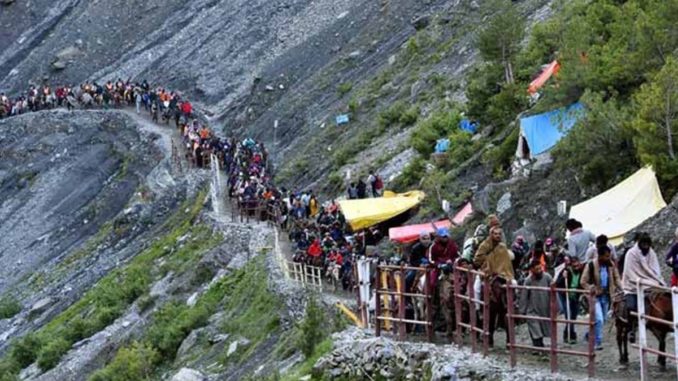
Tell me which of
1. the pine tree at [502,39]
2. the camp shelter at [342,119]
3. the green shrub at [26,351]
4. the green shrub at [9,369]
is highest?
the pine tree at [502,39]

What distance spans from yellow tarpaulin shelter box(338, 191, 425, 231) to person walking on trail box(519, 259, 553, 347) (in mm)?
20546

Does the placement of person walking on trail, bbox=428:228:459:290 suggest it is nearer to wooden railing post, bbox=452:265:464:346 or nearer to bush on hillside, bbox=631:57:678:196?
wooden railing post, bbox=452:265:464:346

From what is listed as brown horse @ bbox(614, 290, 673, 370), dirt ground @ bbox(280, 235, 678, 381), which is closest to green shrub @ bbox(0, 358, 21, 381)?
dirt ground @ bbox(280, 235, 678, 381)

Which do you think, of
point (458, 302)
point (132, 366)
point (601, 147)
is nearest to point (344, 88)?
point (132, 366)

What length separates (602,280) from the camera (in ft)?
58.0

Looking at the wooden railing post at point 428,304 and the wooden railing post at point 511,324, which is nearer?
the wooden railing post at point 511,324

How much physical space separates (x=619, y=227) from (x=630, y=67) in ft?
25.8

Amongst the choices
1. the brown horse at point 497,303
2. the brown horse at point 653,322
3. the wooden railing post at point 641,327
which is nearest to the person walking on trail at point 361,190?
the brown horse at point 497,303

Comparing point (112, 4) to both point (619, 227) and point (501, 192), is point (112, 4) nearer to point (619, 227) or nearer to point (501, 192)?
point (501, 192)

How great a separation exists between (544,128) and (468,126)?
28.8 feet

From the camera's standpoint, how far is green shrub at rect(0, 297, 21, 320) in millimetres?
49194

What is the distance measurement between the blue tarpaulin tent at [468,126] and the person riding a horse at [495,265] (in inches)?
994

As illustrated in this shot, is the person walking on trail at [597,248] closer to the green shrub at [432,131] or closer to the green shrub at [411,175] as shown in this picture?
the green shrub at [411,175]

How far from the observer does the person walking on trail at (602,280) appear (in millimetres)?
17547
